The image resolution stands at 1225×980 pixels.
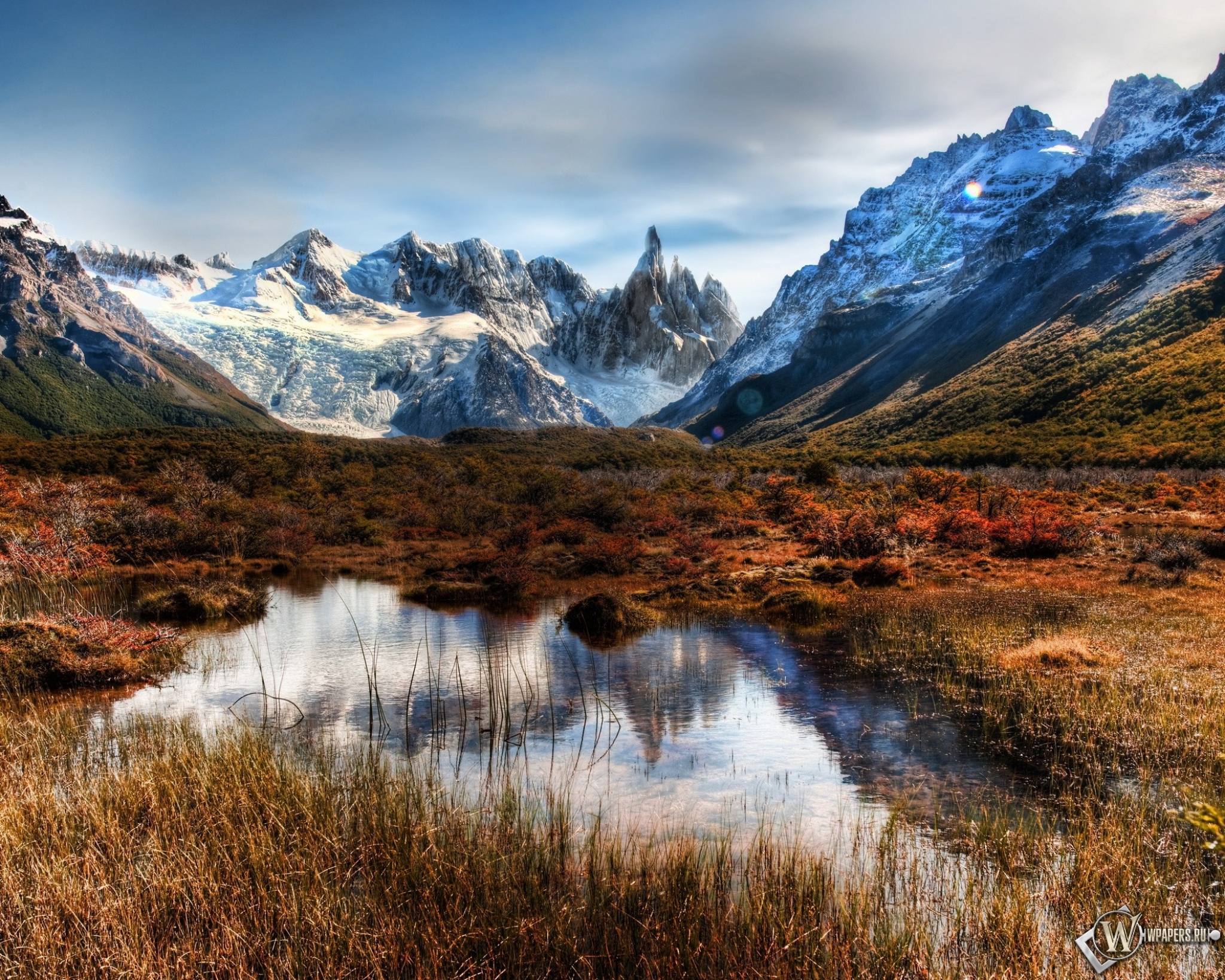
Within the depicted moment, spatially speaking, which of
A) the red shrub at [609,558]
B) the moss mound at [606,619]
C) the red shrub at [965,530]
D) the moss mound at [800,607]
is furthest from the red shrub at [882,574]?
the red shrub at [609,558]

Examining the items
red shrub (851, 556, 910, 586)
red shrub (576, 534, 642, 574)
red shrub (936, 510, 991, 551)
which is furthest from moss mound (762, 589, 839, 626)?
red shrub (936, 510, 991, 551)

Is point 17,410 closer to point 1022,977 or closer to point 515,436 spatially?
point 515,436

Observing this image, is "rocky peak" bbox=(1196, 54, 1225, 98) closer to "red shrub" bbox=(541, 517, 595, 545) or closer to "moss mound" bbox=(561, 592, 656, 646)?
"red shrub" bbox=(541, 517, 595, 545)

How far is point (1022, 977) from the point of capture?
4914 millimetres

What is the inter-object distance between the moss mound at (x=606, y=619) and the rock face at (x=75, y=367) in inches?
5643

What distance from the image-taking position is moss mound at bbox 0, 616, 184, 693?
523 inches

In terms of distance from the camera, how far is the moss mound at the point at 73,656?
13.3 m

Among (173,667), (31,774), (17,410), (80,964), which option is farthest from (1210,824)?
(17,410)

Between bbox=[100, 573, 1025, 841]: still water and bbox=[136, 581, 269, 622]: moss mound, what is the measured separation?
6.78 feet

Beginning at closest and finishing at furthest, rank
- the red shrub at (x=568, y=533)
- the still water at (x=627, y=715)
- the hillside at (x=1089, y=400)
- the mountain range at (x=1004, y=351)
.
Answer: the still water at (x=627, y=715)
the red shrub at (x=568, y=533)
the hillside at (x=1089, y=400)
the mountain range at (x=1004, y=351)

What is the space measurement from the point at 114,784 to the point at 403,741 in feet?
12.2

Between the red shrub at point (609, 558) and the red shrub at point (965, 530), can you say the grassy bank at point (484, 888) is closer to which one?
the red shrub at point (609, 558)

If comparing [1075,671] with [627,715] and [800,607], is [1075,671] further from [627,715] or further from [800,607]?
[800,607]

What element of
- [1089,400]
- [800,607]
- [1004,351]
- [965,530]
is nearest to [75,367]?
[1004,351]
